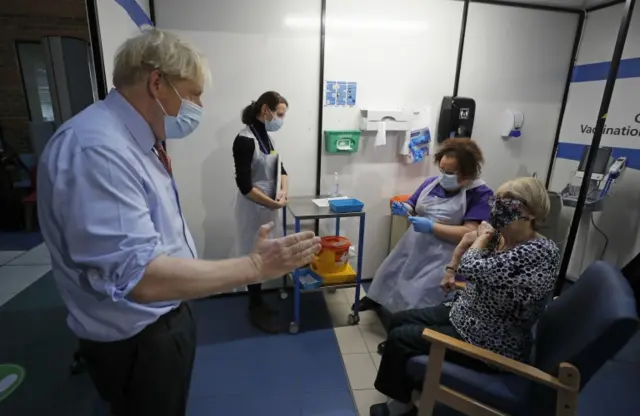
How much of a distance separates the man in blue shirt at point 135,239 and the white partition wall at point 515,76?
262 centimetres

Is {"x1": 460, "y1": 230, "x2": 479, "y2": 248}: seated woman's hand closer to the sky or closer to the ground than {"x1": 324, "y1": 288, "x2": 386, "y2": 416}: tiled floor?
closer to the sky

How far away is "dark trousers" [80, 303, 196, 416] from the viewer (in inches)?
38.2

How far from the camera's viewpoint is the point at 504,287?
1.33m

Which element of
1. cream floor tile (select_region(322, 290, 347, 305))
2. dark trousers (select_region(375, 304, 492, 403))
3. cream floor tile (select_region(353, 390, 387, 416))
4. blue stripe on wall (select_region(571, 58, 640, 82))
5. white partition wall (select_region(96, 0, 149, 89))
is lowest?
cream floor tile (select_region(353, 390, 387, 416))

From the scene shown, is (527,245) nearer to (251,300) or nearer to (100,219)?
(100,219)

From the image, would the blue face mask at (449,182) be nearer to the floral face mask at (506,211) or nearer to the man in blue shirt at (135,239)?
the floral face mask at (506,211)

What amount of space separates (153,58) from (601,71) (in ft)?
11.5

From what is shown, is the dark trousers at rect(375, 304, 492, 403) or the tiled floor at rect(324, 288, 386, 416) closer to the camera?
the dark trousers at rect(375, 304, 492, 403)

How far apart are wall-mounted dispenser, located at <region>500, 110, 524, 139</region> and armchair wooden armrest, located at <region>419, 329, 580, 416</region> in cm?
232

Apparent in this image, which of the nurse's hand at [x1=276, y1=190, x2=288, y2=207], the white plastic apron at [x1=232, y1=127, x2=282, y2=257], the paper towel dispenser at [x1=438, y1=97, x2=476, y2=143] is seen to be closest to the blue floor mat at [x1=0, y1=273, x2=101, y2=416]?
the white plastic apron at [x1=232, y1=127, x2=282, y2=257]

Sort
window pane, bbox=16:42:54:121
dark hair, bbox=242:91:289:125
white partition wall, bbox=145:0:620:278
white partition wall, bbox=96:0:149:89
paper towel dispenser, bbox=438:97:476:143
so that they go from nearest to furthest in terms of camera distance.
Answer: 1. white partition wall, bbox=96:0:149:89
2. dark hair, bbox=242:91:289:125
3. white partition wall, bbox=145:0:620:278
4. paper towel dispenser, bbox=438:97:476:143
5. window pane, bbox=16:42:54:121

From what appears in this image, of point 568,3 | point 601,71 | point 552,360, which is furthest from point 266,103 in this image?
point 601,71

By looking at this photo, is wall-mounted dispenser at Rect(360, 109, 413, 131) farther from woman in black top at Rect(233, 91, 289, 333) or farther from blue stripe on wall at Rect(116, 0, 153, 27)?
blue stripe on wall at Rect(116, 0, 153, 27)

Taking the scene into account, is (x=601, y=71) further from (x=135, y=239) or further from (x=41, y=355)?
(x=41, y=355)
